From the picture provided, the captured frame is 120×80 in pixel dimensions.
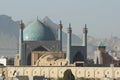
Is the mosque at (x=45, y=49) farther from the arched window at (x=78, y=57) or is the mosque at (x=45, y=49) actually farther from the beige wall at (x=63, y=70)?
the beige wall at (x=63, y=70)

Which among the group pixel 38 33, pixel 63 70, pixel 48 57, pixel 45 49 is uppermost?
pixel 38 33

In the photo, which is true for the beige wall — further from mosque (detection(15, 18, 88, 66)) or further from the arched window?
the arched window

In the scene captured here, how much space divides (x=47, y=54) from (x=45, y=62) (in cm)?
87

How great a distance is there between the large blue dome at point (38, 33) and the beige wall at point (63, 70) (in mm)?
7452

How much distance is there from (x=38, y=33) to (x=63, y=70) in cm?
1043

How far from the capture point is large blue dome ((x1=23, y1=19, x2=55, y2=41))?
7844 cm

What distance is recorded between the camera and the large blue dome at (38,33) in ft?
257

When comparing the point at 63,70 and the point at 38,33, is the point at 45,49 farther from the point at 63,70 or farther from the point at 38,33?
the point at 63,70

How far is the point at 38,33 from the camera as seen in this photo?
79188 mm

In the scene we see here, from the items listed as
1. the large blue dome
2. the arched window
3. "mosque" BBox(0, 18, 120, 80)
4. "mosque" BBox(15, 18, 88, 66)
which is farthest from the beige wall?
the large blue dome

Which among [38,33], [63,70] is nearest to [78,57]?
[38,33]

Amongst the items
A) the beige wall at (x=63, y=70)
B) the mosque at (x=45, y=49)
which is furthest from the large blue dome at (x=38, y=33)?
the beige wall at (x=63, y=70)

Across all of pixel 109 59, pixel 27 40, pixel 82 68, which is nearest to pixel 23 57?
pixel 27 40

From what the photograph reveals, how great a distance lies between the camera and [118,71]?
6875cm
